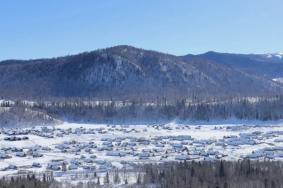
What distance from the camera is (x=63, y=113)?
493 ft

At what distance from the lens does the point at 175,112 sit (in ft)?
486

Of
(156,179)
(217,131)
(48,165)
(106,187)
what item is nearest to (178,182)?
(156,179)

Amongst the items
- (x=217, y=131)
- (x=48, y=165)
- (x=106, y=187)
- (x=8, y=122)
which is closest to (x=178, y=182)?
(x=106, y=187)

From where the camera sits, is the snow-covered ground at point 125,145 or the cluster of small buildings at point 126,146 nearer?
the snow-covered ground at point 125,145

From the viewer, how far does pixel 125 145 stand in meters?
102

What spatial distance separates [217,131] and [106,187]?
64467 mm

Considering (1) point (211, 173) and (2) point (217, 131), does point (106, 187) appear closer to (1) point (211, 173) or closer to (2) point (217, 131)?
(1) point (211, 173)

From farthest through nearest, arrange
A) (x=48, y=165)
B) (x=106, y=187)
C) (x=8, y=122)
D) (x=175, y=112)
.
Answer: (x=175, y=112)
(x=8, y=122)
(x=48, y=165)
(x=106, y=187)

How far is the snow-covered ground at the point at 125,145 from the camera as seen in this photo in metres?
81.6

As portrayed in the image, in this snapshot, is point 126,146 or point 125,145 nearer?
point 126,146

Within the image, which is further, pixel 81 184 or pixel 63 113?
pixel 63 113

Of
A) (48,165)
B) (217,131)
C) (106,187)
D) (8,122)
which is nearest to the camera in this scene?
(106,187)

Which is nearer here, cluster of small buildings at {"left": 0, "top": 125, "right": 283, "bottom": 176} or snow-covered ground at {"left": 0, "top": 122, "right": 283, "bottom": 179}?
snow-covered ground at {"left": 0, "top": 122, "right": 283, "bottom": 179}

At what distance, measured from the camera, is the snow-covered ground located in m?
81.6
